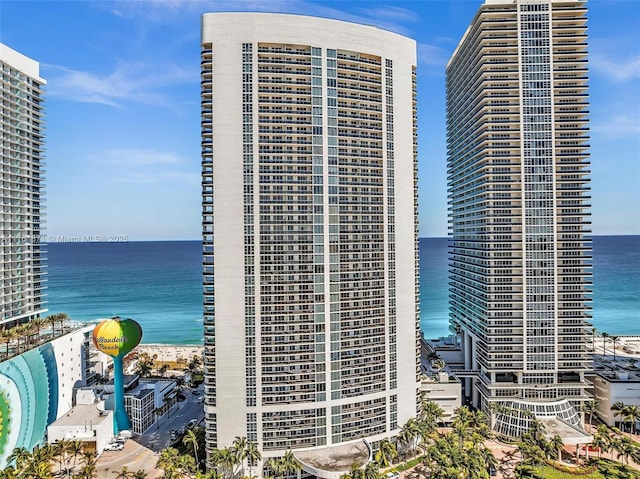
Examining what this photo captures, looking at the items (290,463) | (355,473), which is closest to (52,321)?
(290,463)

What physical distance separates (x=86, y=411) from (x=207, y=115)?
66.6 meters

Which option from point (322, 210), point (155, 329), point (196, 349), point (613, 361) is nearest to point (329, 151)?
point (322, 210)

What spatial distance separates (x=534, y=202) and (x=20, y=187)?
121m

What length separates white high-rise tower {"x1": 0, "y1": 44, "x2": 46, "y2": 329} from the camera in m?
96.2

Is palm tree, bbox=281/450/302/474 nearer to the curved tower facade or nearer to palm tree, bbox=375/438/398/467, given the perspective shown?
the curved tower facade

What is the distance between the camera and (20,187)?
334 feet

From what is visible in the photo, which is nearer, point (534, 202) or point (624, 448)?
point (624, 448)

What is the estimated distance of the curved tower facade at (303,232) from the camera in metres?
72.4

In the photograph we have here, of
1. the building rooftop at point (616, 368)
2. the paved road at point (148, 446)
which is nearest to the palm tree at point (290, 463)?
the paved road at point (148, 446)

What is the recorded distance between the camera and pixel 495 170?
94875 millimetres

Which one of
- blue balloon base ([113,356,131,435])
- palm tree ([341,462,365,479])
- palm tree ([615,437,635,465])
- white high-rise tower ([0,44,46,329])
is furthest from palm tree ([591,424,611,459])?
white high-rise tower ([0,44,46,329])

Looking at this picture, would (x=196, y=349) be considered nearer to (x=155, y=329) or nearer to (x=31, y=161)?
(x=155, y=329)

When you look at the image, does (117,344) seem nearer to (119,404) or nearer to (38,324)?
(119,404)

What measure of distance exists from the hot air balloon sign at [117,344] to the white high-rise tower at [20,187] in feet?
87.1
